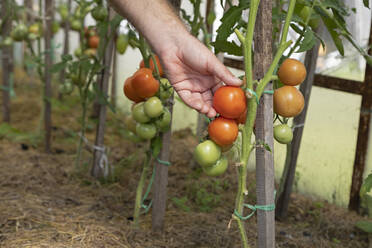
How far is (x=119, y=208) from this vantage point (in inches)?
91.0

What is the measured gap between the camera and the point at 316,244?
6.29 feet

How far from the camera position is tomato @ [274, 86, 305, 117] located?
124cm

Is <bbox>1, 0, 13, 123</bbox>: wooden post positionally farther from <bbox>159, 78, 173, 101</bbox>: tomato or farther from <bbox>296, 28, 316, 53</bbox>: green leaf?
<bbox>296, 28, 316, 53</bbox>: green leaf

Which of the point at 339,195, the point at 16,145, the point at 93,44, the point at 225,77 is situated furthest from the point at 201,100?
the point at 16,145

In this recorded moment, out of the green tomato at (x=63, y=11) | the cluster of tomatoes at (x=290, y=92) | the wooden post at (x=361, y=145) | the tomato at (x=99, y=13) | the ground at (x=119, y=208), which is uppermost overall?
the green tomato at (x=63, y=11)

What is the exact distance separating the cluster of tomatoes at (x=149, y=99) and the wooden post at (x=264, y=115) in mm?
539

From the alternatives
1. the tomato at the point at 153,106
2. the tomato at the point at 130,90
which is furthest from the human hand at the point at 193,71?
the tomato at the point at 130,90

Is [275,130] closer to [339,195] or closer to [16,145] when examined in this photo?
[339,195]

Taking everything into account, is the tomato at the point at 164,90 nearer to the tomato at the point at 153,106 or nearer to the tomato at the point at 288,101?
the tomato at the point at 153,106

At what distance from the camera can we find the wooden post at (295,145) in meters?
2.03

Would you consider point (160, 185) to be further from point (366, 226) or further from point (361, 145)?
point (361, 145)

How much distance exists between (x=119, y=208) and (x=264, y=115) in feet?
4.29

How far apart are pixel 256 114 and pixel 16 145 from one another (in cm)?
257

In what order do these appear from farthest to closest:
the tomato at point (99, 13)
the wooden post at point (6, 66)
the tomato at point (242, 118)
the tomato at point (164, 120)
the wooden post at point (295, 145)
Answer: the wooden post at point (6, 66) → the tomato at point (99, 13) → the wooden post at point (295, 145) → the tomato at point (164, 120) → the tomato at point (242, 118)
